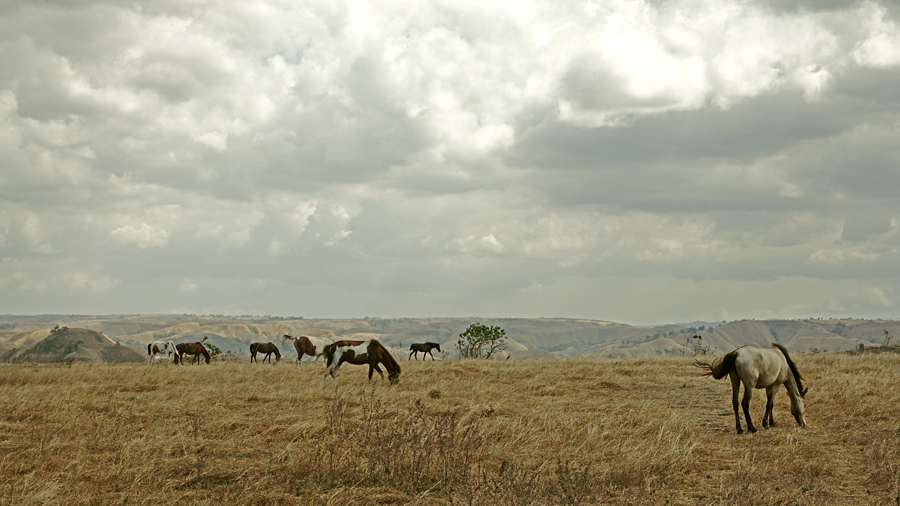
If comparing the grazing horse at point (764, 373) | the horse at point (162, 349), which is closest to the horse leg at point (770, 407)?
the grazing horse at point (764, 373)

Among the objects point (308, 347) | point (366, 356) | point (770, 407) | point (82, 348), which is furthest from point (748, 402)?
point (82, 348)

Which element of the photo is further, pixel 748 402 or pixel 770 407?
pixel 770 407

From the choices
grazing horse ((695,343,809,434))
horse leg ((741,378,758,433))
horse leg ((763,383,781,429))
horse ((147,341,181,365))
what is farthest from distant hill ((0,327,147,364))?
horse leg ((741,378,758,433))

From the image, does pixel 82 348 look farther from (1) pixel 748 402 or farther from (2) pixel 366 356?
(1) pixel 748 402

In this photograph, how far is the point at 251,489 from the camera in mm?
7805

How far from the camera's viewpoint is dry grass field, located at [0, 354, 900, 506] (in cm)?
776

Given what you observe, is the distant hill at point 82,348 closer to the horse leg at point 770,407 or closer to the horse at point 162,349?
the horse at point 162,349

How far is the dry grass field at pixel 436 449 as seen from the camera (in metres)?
7.76

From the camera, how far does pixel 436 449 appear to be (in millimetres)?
9516

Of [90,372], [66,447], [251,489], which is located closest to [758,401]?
[251,489]

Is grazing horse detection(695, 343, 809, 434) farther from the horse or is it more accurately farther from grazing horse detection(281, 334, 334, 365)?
the horse

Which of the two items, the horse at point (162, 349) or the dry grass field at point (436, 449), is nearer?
the dry grass field at point (436, 449)

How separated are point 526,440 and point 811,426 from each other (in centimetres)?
723

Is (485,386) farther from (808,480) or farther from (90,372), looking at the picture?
(90,372)
